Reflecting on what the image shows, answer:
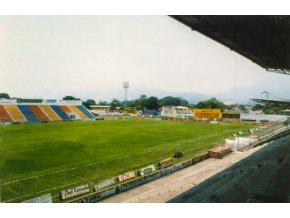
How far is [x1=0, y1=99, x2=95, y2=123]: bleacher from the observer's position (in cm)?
6469

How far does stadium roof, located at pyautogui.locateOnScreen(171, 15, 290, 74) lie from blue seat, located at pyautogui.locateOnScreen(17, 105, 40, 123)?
5922cm

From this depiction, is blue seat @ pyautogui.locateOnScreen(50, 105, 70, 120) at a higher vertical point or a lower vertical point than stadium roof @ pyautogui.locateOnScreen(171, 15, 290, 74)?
lower

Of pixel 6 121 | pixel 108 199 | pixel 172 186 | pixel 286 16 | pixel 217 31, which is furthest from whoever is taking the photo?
pixel 6 121

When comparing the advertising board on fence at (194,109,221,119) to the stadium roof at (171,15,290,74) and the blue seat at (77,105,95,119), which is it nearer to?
the blue seat at (77,105,95,119)

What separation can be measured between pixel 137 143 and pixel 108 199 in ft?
61.1

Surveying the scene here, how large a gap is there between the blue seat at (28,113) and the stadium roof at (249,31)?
59.2 m

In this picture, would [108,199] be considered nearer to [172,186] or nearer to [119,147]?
[172,186]

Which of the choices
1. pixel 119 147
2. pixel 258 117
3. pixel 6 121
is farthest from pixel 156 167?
pixel 258 117

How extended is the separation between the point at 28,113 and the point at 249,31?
66.7 m

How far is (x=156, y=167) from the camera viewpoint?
2162 cm

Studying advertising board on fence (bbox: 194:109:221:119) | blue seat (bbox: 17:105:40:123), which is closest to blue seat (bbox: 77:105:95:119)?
blue seat (bbox: 17:105:40:123)

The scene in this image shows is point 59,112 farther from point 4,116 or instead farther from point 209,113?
point 209,113

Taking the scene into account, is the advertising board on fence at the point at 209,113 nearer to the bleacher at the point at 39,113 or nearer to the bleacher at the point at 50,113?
the bleacher at the point at 50,113

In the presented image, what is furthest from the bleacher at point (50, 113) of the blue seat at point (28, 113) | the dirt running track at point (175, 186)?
the dirt running track at point (175, 186)
